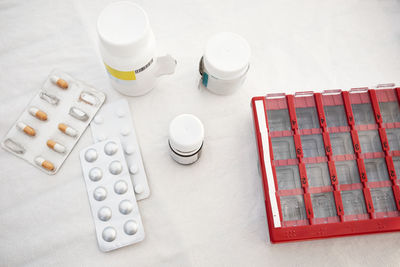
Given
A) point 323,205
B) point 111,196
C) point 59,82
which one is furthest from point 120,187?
point 323,205

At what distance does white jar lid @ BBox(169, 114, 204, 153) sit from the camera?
0.54 m

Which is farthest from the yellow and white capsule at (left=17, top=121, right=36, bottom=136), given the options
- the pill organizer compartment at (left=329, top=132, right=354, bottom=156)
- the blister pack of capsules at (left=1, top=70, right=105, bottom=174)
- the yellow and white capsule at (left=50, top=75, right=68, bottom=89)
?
the pill organizer compartment at (left=329, top=132, right=354, bottom=156)

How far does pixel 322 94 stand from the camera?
0.61 metres

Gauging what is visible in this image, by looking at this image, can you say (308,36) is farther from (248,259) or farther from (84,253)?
(84,253)

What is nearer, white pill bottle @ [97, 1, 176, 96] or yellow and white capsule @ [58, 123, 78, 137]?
white pill bottle @ [97, 1, 176, 96]

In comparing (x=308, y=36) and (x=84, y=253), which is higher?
(x=308, y=36)

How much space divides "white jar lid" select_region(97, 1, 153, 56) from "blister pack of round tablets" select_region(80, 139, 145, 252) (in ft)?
0.60

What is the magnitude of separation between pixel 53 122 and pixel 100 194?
176 mm

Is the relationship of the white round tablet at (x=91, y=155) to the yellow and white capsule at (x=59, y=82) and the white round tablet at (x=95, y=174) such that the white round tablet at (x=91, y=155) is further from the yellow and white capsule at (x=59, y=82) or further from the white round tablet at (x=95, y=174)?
the yellow and white capsule at (x=59, y=82)

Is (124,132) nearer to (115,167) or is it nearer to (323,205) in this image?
(115,167)

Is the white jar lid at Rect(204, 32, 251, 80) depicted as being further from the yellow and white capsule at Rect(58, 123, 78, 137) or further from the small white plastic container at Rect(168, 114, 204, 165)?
the yellow and white capsule at Rect(58, 123, 78, 137)

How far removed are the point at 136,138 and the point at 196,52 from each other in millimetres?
222

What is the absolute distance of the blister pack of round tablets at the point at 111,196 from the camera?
591 millimetres

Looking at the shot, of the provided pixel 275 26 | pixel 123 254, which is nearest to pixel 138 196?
pixel 123 254
